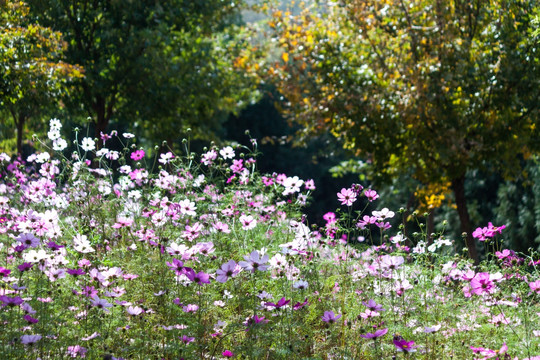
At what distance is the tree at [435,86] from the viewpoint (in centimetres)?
743

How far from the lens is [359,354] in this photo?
142 inches

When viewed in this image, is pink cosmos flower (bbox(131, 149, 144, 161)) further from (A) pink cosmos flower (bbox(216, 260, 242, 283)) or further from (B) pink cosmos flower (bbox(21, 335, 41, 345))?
(B) pink cosmos flower (bbox(21, 335, 41, 345))

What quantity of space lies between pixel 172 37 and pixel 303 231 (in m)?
10.1

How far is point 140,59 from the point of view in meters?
12.0

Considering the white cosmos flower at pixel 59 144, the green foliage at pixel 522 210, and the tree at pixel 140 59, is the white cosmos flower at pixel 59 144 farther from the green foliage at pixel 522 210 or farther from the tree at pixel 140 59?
the green foliage at pixel 522 210

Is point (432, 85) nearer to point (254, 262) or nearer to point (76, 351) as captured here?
point (254, 262)

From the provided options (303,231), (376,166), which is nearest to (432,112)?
(376,166)

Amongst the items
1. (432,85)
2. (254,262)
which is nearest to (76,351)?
(254,262)

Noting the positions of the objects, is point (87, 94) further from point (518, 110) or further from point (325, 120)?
point (518, 110)

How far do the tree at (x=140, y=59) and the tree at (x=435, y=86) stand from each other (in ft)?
13.1

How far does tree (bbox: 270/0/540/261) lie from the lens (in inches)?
293

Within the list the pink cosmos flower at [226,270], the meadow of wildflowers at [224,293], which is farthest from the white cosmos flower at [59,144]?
the pink cosmos flower at [226,270]

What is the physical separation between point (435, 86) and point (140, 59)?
6391 millimetres

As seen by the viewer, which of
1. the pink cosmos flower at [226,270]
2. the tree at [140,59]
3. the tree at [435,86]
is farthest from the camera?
the tree at [140,59]
